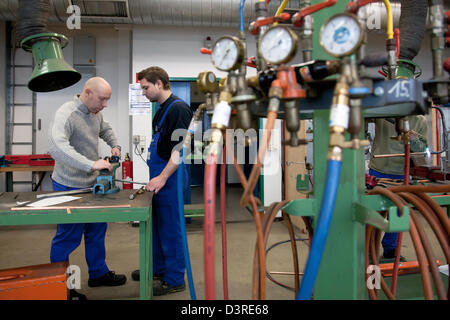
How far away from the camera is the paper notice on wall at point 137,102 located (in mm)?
3791

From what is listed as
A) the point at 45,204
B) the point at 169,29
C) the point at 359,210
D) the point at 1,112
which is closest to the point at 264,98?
the point at 359,210

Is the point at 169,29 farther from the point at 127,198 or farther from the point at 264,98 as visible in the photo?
the point at 264,98

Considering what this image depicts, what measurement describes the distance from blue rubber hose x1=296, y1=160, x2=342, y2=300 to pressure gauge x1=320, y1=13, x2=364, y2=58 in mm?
274

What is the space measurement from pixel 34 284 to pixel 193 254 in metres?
1.38

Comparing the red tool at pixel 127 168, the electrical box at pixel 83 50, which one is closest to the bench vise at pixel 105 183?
the red tool at pixel 127 168

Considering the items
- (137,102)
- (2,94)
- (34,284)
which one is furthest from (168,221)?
(2,94)

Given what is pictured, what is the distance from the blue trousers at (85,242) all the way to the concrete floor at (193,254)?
158 millimetres

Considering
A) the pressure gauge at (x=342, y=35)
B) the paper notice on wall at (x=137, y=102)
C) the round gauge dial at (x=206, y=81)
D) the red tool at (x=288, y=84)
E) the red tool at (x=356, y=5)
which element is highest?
the paper notice on wall at (x=137, y=102)

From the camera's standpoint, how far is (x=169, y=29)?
388 centimetres

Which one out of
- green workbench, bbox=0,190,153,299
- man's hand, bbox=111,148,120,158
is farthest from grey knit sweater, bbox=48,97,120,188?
green workbench, bbox=0,190,153,299

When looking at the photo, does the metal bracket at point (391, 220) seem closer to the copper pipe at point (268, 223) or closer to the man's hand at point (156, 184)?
the copper pipe at point (268, 223)

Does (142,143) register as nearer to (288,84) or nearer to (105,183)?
(105,183)

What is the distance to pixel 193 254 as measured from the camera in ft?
8.79

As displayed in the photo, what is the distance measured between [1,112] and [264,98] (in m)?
4.48
